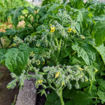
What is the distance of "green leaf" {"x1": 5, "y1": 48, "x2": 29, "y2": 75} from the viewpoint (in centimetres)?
115

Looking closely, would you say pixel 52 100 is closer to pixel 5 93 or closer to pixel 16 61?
pixel 16 61

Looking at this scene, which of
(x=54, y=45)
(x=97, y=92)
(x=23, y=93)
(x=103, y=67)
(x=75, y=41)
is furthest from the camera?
(x=23, y=93)

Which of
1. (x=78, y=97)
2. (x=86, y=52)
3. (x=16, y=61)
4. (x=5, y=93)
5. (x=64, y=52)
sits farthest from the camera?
(x=5, y=93)

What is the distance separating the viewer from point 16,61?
1.18 metres

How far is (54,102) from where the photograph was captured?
5.57 ft

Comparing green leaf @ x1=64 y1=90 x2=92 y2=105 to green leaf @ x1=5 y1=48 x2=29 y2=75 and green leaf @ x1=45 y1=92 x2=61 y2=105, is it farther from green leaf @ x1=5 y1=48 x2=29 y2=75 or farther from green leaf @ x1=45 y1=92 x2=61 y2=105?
green leaf @ x1=5 y1=48 x2=29 y2=75

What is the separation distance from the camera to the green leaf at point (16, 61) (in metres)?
1.15

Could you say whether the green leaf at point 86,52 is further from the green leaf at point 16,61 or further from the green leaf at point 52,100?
the green leaf at point 52,100

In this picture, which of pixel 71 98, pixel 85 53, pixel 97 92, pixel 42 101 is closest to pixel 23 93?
pixel 42 101

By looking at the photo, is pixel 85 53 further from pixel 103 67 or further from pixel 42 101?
pixel 42 101

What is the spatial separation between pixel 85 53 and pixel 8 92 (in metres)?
1.34

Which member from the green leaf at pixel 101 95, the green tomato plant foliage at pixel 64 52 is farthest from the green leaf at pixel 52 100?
the green leaf at pixel 101 95

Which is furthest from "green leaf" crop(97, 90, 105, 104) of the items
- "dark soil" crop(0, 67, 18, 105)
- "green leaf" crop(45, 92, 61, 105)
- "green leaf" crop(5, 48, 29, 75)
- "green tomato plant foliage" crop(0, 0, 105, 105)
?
"dark soil" crop(0, 67, 18, 105)

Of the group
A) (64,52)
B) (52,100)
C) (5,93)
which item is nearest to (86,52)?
(64,52)
